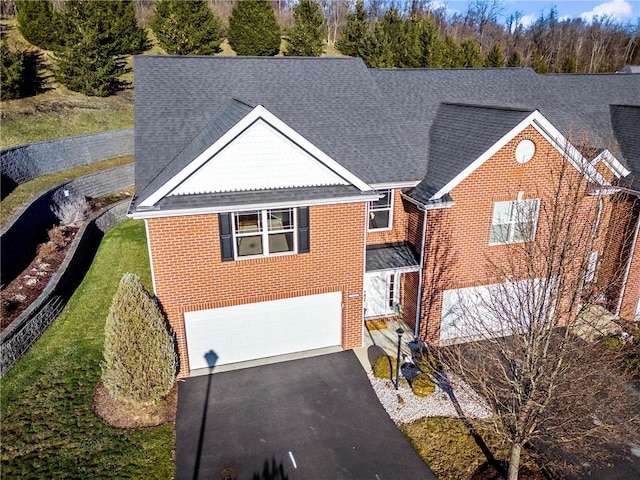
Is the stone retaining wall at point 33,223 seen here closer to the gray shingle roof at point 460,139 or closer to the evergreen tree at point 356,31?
the gray shingle roof at point 460,139

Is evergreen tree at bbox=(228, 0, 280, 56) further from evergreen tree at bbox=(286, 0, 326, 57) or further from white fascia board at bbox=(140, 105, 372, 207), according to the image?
white fascia board at bbox=(140, 105, 372, 207)

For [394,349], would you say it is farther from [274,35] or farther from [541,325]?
[274,35]

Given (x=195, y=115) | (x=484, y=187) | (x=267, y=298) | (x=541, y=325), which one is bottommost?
(x=267, y=298)

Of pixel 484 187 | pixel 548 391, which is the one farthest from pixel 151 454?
pixel 484 187

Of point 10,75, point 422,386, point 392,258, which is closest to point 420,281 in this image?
point 392,258

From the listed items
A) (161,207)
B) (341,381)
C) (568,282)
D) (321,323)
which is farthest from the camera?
(321,323)

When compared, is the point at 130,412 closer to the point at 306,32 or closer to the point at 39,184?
the point at 39,184

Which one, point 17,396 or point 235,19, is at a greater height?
point 235,19
